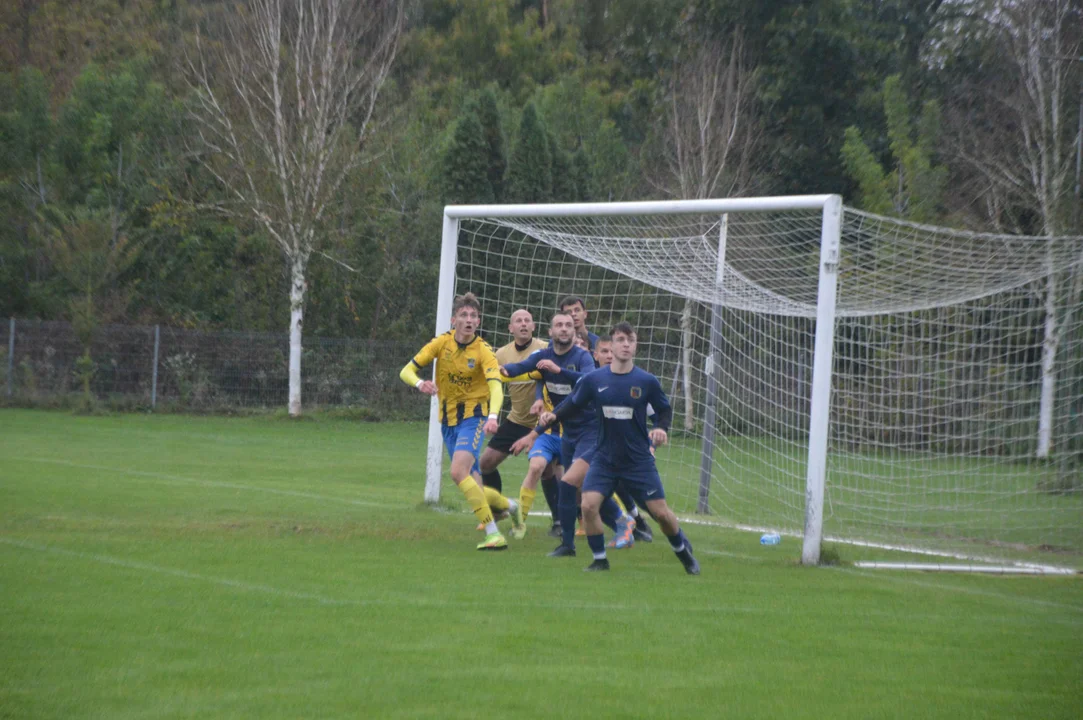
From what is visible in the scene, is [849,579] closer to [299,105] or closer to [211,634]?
[211,634]

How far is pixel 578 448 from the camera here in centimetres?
1028

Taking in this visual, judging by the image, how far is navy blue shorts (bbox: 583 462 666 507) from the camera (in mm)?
9102

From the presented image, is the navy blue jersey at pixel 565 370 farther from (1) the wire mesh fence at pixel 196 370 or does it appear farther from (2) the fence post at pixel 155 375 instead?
(2) the fence post at pixel 155 375

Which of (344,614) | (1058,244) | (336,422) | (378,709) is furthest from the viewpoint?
(336,422)

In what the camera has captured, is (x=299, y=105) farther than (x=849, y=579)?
Yes

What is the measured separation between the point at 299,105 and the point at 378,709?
25730 millimetres

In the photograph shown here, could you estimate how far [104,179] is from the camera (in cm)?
3212

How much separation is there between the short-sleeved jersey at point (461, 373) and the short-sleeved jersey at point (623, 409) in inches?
67.1

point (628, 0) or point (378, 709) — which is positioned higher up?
point (628, 0)

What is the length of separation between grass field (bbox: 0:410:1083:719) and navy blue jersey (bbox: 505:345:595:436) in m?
1.20

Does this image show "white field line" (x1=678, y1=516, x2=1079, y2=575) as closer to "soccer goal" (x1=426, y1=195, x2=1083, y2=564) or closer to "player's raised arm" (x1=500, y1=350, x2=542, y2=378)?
"soccer goal" (x1=426, y1=195, x2=1083, y2=564)

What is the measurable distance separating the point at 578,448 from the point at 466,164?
21.9 metres

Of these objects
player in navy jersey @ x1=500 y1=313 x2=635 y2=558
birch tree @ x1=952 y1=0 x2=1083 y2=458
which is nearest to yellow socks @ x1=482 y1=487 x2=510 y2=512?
player in navy jersey @ x1=500 y1=313 x2=635 y2=558

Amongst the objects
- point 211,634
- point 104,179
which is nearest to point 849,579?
point 211,634
